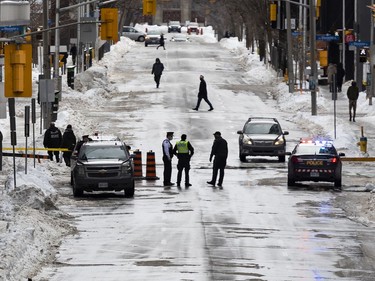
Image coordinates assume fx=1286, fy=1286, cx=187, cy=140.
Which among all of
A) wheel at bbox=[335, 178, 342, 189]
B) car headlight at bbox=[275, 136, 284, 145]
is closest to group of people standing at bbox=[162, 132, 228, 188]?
wheel at bbox=[335, 178, 342, 189]

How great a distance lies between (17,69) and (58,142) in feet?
51.0

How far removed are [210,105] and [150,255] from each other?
39146mm

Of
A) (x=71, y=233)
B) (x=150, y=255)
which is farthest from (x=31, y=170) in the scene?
(x=150, y=255)

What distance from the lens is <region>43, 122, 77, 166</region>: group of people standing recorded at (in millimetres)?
42594

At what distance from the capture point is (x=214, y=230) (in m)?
28.2

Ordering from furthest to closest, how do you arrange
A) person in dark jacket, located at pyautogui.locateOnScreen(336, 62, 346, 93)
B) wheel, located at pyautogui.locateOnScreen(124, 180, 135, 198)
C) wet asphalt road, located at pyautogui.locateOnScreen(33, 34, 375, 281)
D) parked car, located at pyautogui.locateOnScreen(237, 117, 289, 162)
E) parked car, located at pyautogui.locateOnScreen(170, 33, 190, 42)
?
parked car, located at pyautogui.locateOnScreen(170, 33, 190, 42) → person in dark jacket, located at pyautogui.locateOnScreen(336, 62, 346, 93) → parked car, located at pyautogui.locateOnScreen(237, 117, 289, 162) → wheel, located at pyautogui.locateOnScreen(124, 180, 135, 198) → wet asphalt road, located at pyautogui.locateOnScreen(33, 34, 375, 281)

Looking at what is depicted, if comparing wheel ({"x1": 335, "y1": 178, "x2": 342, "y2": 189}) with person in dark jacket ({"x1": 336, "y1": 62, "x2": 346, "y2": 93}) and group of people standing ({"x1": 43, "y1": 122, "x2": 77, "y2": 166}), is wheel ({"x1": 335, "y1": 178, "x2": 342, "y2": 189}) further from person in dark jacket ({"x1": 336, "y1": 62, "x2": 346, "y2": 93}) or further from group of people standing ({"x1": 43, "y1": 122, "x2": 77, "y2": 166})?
person in dark jacket ({"x1": 336, "y1": 62, "x2": 346, "y2": 93})

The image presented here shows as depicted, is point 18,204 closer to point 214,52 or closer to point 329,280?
point 329,280

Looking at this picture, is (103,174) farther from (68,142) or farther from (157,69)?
(157,69)

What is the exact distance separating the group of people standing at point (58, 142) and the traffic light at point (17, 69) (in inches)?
531

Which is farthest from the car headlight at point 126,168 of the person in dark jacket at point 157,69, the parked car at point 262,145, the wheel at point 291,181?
the person in dark jacket at point 157,69

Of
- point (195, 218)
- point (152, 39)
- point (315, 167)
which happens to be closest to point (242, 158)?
point (315, 167)

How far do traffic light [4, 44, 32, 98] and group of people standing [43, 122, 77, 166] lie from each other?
13480 millimetres

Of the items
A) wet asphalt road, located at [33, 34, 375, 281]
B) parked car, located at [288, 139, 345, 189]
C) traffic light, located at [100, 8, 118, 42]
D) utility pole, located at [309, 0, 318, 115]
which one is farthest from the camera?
utility pole, located at [309, 0, 318, 115]
